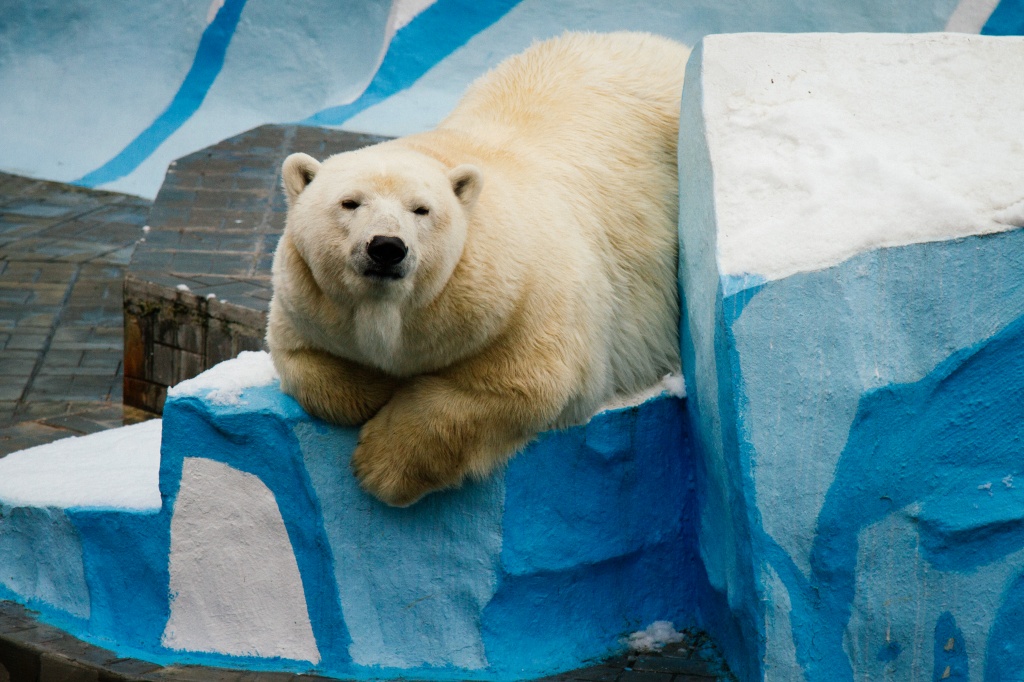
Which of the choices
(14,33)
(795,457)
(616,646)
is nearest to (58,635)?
(616,646)

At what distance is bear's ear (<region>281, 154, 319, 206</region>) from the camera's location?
320 cm

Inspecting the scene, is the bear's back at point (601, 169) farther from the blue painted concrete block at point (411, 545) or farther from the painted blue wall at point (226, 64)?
the painted blue wall at point (226, 64)

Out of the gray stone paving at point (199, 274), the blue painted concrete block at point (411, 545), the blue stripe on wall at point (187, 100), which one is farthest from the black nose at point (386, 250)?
the blue stripe on wall at point (187, 100)

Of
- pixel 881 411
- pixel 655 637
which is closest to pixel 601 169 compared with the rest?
pixel 881 411

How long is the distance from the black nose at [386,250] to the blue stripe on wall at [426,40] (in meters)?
7.23

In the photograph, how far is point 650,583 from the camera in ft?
12.0

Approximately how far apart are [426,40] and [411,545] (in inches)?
288

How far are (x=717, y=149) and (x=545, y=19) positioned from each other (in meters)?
6.76

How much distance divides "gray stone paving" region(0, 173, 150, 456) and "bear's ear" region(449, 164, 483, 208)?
3531mm

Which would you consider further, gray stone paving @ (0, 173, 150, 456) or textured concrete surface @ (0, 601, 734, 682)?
gray stone paving @ (0, 173, 150, 456)

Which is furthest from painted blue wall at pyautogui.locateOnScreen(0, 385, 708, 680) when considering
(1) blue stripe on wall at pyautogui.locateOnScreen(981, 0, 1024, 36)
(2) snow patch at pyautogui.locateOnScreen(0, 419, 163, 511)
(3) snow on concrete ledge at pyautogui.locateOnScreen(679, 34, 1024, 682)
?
(1) blue stripe on wall at pyautogui.locateOnScreen(981, 0, 1024, 36)

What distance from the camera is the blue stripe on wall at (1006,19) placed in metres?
8.54

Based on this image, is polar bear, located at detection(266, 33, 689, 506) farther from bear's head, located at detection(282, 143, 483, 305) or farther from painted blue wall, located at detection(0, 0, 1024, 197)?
painted blue wall, located at detection(0, 0, 1024, 197)

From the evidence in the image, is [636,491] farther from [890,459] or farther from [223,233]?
[223,233]
